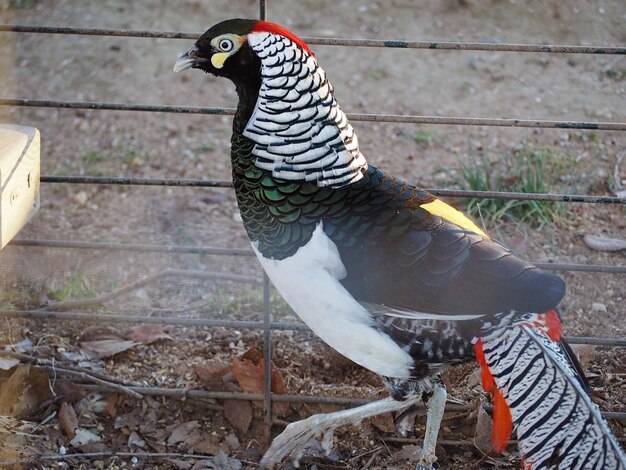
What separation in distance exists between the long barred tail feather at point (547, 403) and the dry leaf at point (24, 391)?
69.7 inches

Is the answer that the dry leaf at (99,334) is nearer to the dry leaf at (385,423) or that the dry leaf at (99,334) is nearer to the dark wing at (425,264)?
the dry leaf at (385,423)

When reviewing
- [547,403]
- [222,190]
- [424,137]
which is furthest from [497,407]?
[424,137]

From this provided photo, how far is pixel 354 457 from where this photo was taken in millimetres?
3354

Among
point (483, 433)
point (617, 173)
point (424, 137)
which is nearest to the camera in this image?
point (483, 433)

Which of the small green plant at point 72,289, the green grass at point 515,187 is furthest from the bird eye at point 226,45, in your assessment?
the green grass at point 515,187

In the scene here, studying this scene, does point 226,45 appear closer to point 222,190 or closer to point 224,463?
point 224,463

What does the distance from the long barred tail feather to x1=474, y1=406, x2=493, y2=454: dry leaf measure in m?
0.61

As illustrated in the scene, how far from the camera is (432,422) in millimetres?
3082

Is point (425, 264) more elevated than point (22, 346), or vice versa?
point (425, 264)

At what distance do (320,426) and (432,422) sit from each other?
0.40 meters

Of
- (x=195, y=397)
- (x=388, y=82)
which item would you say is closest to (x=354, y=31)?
(x=388, y=82)

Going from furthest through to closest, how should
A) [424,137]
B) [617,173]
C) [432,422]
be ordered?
[424,137] → [617,173] → [432,422]

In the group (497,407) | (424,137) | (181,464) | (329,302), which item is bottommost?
(181,464)

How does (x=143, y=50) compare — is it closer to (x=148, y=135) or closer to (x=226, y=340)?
(x=148, y=135)
